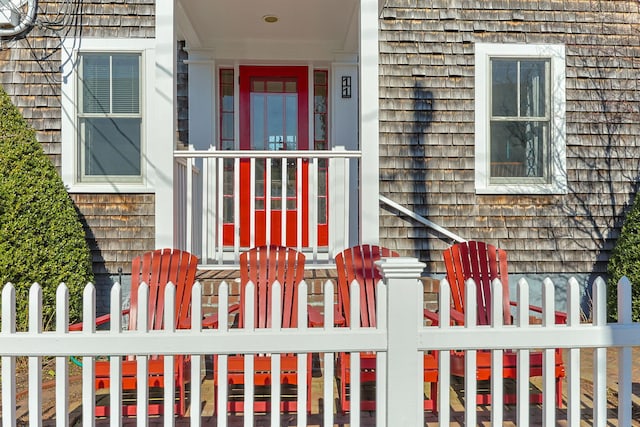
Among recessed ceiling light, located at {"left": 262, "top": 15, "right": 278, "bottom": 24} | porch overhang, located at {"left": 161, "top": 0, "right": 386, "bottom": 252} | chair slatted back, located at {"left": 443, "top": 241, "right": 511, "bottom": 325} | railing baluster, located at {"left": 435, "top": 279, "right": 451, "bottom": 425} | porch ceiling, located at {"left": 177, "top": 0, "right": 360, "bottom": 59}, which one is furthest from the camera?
recessed ceiling light, located at {"left": 262, "top": 15, "right": 278, "bottom": 24}

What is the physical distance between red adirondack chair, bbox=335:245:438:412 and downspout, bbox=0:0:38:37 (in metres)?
3.90

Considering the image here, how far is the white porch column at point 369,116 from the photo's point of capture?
3.96 m

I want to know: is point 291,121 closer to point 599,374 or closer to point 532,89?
point 532,89

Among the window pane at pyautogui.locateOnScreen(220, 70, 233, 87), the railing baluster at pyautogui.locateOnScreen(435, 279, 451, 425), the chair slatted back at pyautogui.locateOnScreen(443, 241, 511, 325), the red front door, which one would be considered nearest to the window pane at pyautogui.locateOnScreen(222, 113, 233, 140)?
the red front door

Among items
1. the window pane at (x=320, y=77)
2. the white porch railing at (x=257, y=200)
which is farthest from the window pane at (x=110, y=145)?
the window pane at (x=320, y=77)

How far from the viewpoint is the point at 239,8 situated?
450cm

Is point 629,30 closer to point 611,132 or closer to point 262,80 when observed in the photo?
point 611,132

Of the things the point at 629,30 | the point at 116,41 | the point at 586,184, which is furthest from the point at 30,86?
the point at 629,30

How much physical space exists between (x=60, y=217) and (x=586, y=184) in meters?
4.89

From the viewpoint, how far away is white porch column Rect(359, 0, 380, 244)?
156 inches

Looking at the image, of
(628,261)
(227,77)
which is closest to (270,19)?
(227,77)

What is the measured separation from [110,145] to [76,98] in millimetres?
539

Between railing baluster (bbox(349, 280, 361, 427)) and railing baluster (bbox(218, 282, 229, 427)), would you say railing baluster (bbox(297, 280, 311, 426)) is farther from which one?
railing baluster (bbox(218, 282, 229, 427))

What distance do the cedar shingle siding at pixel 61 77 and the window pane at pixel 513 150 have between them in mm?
3447
